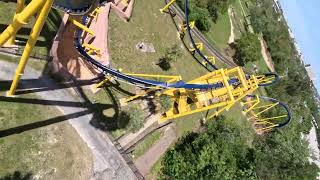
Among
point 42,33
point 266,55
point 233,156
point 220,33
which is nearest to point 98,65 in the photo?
point 42,33

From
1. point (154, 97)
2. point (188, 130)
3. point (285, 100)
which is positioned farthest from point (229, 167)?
point (285, 100)

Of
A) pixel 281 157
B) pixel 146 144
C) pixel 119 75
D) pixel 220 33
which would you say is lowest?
pixel 281 157

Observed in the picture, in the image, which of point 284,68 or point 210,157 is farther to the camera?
point 284,68

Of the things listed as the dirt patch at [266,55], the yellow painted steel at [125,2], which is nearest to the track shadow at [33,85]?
the yellow painted steel at [125,2]

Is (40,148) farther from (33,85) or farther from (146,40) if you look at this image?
(146,40)

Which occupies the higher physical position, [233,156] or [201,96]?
[201,96]

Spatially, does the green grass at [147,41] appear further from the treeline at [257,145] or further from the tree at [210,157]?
the treeline at [257,145]
